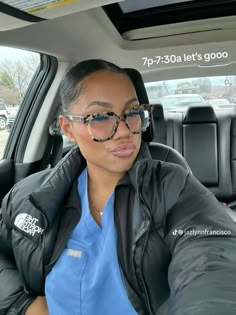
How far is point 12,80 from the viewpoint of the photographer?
2.06 metres

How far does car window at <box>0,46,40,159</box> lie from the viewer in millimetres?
1946

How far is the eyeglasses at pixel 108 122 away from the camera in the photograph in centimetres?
107

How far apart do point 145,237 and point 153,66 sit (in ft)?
6.88

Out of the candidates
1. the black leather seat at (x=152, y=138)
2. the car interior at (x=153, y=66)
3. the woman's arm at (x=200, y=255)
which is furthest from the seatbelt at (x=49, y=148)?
the woman's arm at (x=200, y=255)

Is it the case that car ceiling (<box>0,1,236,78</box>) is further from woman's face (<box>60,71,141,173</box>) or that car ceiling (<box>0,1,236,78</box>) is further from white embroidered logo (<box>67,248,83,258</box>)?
white embroidered logo (<box>67,248,83,258</box>)

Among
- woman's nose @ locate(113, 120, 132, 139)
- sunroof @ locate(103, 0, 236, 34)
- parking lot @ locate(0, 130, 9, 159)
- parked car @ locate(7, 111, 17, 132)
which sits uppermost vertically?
sunroof @ locate(103, 0, 236, 34)

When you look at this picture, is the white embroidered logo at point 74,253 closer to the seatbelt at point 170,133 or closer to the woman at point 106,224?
the woman at point 106,224

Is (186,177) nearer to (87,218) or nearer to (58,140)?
(87,218)

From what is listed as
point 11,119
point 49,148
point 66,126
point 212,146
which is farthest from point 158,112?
point 66,126

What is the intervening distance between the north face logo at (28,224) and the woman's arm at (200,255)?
405 millimetres

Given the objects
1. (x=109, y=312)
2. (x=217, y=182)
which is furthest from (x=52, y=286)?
(x=217, y=182)

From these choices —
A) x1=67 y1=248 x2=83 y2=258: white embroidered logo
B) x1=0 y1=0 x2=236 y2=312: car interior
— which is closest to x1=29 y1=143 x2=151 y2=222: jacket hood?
x1=67 y1=248 x2=83 y2=258: white embroidered logo

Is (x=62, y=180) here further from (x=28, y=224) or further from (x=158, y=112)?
(x=158, y=112)

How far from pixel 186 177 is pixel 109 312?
0.42 meters
